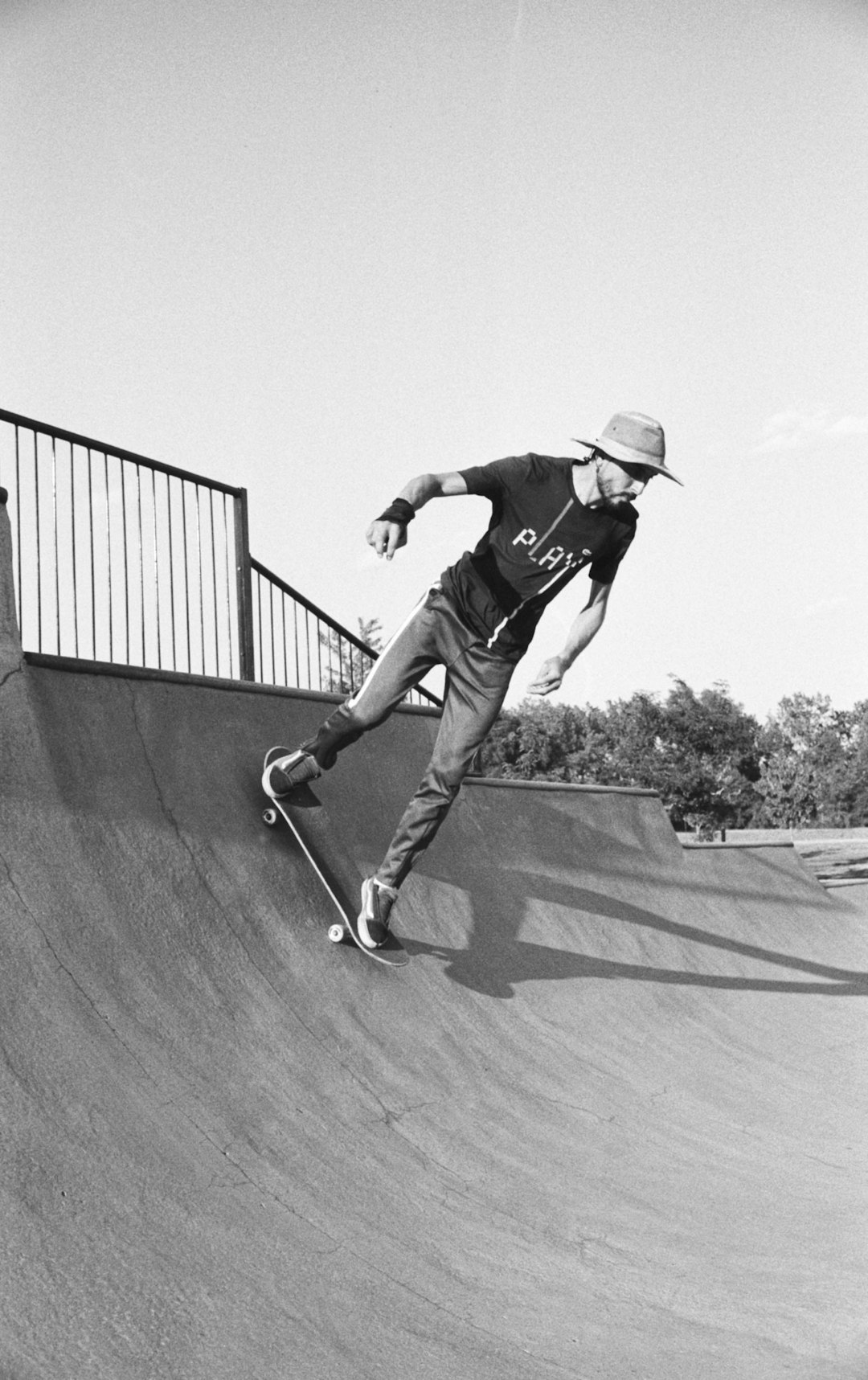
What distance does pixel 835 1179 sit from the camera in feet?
15.3

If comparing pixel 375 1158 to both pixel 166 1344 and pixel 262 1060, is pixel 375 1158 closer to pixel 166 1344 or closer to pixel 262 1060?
pixel 262 1060

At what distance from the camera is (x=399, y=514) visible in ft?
14.7

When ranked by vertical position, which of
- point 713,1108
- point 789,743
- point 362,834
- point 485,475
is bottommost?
point 789,743

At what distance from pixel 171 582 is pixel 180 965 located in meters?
4.37

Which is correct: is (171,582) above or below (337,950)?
above

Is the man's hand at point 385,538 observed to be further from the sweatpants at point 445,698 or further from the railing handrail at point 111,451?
the railing handrail at point 111,451

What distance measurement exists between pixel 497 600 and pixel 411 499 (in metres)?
0.70

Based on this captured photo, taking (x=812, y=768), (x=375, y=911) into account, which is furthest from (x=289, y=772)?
(x=812, y=768)

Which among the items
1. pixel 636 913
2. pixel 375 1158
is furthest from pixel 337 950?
pixel 636 913

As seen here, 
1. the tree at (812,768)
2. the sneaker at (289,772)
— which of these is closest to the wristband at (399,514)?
the sneaker at (289,772)

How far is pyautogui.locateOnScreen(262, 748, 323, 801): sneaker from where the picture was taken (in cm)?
550

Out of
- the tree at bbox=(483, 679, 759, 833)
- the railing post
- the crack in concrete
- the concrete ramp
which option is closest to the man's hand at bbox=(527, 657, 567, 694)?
the concrete ramp

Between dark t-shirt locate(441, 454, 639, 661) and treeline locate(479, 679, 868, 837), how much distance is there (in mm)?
43944

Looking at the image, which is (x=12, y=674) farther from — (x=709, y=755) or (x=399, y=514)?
(x=709, y=755)
